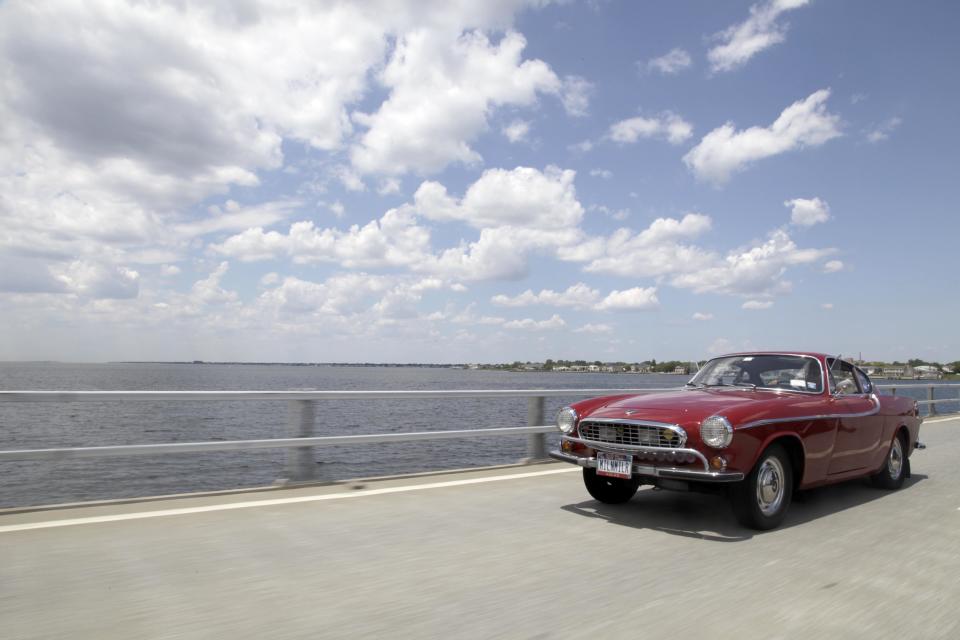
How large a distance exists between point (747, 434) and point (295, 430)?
4.31 m

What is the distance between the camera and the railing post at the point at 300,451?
701 centimetres

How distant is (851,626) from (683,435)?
78.1 inches

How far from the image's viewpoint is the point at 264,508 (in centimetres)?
588

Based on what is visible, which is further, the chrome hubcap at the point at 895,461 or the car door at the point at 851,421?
the chrome hubcap at the point at 895,461

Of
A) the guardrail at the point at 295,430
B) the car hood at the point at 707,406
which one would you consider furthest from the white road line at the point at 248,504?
the car hood at the point at 707,406

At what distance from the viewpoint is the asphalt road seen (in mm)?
3357

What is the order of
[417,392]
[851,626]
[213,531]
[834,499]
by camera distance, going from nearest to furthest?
[851,626]
[213,531]
[834,499]
[417,392]

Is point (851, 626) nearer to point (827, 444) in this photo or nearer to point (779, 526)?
point (779, 526)

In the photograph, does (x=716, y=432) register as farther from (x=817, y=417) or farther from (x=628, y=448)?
(x=817, y=417)

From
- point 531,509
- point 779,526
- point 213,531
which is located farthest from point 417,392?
point 779,526

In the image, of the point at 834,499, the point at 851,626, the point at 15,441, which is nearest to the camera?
the point at 851,626

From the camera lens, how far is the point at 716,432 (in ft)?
16.9

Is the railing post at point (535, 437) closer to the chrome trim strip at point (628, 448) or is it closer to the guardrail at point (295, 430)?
the guardrail at point (295, 430)

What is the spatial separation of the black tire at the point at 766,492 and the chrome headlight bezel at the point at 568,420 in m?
1.48
